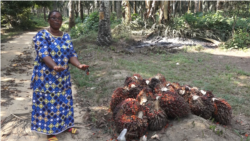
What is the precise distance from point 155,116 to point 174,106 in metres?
0.31

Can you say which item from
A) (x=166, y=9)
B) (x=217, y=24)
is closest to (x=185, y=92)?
(x=166, y=9)

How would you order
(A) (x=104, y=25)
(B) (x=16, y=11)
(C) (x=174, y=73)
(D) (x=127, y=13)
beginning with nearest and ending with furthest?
1. (C) (x=174, y=73)
2. (A) (x=104, y=25)
3. (D) (x=127, y=13)
4. (B) (x=16, y=11)

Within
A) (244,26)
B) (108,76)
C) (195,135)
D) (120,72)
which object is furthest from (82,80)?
(244,26)

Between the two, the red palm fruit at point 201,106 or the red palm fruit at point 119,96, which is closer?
the red palm fruit at point 201,106

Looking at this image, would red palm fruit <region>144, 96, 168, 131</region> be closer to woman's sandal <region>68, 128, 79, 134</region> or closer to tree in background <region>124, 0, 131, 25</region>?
woman's sandal <region>68, 128, 79, 134</region>

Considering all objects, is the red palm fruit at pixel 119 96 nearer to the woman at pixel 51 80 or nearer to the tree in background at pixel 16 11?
the woman at pixel 51 80

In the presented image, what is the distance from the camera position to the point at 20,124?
3.15 metres

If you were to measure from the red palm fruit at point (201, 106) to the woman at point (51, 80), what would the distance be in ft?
5.51

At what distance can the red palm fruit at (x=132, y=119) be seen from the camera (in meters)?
2.61

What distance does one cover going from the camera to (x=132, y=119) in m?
2.65

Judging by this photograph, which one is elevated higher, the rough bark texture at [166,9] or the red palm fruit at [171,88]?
the rough bark texture at [166,9]

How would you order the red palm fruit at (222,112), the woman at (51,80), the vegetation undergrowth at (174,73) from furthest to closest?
the vegetation undergrowth at (174,73) → the red palm fruit at (222,112) → the woman at (51,80)

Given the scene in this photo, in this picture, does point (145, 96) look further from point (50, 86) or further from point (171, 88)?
point (50, 86)

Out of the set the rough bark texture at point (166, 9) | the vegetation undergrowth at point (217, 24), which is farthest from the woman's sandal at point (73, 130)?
the rough bark texture at point (166, 9)
